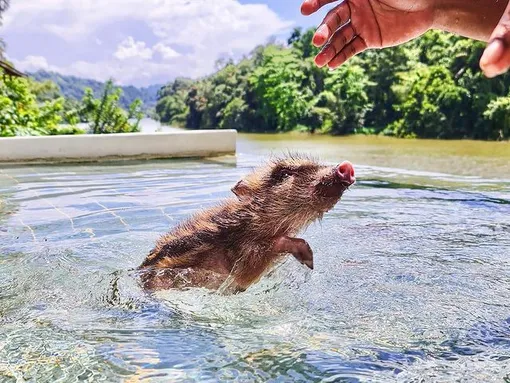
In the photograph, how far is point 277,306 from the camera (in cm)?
337

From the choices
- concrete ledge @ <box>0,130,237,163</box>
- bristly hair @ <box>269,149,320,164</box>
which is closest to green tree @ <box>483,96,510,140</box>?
concrete ledge @ <box>0,130,237,163</box>

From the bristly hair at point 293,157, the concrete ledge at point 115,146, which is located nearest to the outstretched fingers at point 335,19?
the bristly hair at point 293,157

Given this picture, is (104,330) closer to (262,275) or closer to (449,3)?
(262,275)

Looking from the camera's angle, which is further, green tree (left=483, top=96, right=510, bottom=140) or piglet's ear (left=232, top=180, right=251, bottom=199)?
green tree (left=483, top=96, right=510, bottom=140)

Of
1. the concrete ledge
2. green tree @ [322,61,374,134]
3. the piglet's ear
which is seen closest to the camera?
the piglet's ear

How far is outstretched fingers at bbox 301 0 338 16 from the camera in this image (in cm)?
298

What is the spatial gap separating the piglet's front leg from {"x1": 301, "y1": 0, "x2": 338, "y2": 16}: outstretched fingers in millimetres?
1140

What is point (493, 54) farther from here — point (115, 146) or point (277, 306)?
point (115, 146)

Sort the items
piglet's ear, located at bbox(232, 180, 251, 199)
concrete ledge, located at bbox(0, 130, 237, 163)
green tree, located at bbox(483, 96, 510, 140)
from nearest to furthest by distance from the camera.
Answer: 1. piglet's ear, located at bbox(232, 180, 251, 199)
2. concrete ledge, located at bbox(0, 130, 237, 163)
3. green tree, located at bbox(483, 96, 510, 140)

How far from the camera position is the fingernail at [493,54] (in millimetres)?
1501

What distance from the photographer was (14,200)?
281 inches

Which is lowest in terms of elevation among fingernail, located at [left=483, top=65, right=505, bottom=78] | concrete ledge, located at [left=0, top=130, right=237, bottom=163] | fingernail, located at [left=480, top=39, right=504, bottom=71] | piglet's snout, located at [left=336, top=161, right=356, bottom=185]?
concrete ledge, located at [left=0, top=130, right=237, bottom=163]

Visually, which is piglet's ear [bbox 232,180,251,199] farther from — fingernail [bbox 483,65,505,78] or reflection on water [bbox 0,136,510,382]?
fingernail [bbox 483,65,505,78]

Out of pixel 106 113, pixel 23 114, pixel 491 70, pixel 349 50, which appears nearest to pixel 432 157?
pixel 106 113
